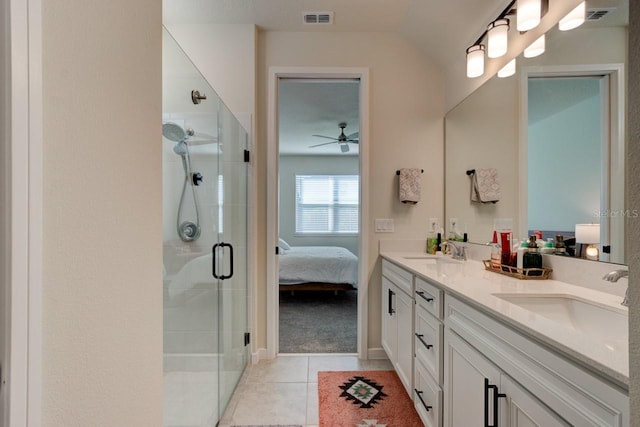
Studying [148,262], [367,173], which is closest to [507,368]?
[148,262]

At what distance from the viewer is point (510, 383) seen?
949 millimetres

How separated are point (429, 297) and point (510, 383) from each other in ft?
2.06

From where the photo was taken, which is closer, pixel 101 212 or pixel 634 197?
pixel 634 197

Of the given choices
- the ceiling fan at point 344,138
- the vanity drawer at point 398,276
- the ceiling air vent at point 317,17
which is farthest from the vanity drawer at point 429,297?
the ceiling fan at point 344,138

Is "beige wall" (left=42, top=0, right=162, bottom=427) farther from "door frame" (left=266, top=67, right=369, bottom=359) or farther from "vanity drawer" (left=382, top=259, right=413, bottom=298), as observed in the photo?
"door frame" (left=266, top=67, right=369, bottom=359)

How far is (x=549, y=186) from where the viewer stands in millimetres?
1520

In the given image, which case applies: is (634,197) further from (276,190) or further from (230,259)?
(276,190)

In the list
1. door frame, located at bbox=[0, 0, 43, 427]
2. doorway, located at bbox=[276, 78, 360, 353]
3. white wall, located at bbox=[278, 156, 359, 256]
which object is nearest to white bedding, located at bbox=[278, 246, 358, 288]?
doorway, located at bbox=[276, 78, 360, 353]

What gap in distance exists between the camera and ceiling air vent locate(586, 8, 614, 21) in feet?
4.06

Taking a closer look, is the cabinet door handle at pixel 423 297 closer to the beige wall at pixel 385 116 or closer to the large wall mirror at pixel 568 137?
the large wall mirror at pixel 568 137

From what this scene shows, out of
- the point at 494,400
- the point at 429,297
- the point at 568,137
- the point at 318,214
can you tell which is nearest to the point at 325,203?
the point at 318,214

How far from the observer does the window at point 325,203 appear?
257 inches

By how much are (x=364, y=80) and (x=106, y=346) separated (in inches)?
97.1

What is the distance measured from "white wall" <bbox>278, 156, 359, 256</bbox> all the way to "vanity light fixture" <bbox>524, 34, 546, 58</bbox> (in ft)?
15.9
